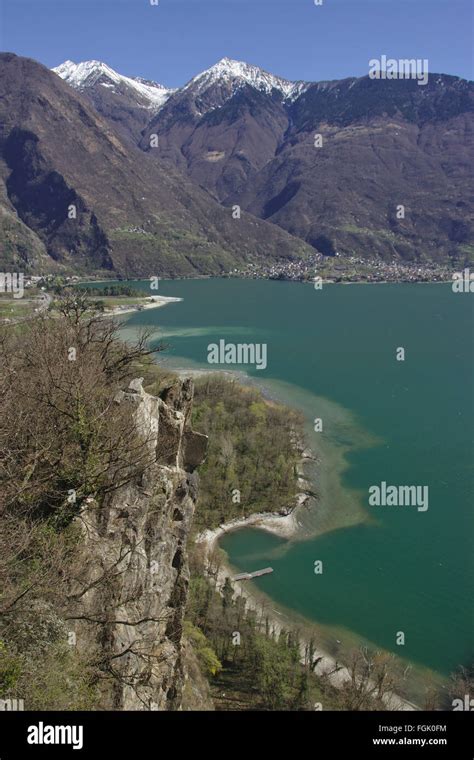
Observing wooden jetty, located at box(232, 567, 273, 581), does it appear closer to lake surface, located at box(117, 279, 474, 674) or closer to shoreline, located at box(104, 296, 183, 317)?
lake surface, located at box(117, 279, 474, 674)

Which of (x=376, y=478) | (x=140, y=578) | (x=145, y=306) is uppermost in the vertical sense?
(x=145, y=306)

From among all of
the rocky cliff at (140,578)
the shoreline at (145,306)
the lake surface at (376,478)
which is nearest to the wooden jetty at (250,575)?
the lake surface at (376,478)

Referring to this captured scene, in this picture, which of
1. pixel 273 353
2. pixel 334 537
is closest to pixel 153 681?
pixel 334 537

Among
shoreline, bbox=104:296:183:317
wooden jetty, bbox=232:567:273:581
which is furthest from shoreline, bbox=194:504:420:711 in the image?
shoreline, bbox=104:296:183:317

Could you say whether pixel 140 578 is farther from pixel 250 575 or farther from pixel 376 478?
pixel 376 478

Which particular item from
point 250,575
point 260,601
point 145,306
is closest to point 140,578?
point 260,601
